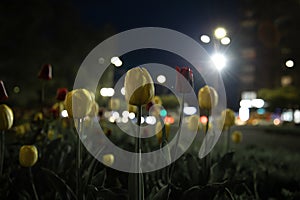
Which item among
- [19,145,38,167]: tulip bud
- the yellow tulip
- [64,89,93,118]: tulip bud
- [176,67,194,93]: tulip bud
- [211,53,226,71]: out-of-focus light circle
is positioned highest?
[211,53,226,71]: out-of-focus light circle

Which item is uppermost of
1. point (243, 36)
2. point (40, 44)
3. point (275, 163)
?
point (243, 36)

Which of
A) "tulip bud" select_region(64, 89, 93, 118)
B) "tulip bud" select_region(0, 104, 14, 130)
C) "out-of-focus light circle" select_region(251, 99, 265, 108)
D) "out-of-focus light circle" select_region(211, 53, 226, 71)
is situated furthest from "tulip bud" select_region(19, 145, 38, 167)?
"out-of-focus light circle" select_region(251, 99, 265, 108)

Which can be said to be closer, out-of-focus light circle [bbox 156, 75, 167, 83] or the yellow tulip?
the yellow tulip

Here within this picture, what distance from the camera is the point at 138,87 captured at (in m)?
1.37

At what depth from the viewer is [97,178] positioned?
1682 millimetres

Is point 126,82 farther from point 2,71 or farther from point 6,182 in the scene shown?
point 2,71

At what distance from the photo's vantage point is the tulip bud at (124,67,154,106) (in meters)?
1.37

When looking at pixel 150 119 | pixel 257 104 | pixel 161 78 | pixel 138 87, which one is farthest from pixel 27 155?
pixel 257 104

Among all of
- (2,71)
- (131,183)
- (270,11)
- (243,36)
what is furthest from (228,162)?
(243,36)

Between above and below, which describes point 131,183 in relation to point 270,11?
below

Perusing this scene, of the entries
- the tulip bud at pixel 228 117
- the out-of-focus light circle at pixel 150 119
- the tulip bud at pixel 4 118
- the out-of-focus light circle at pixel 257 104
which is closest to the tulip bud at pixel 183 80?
the out-of-focus light circle at pixel 150 119

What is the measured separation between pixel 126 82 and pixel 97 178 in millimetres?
542

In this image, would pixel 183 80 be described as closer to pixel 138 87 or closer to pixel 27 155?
pixel 138 87

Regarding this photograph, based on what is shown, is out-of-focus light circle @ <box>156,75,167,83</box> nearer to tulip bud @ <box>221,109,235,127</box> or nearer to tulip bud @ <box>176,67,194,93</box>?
tulip bud @ <box>221,109,235,127</box>
